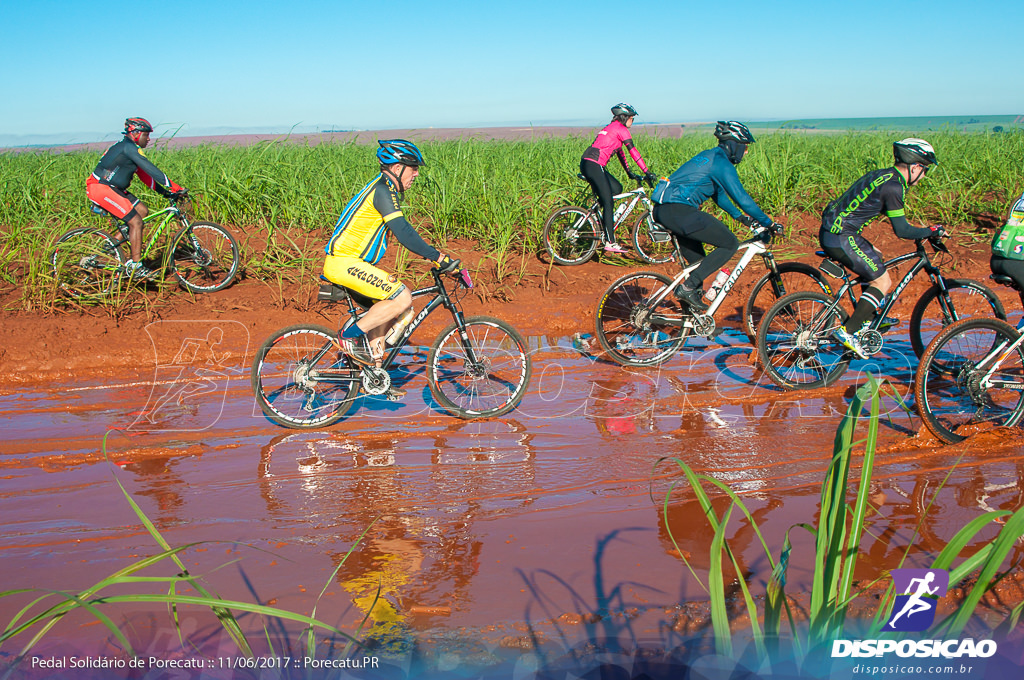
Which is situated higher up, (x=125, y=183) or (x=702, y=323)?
(x=125, y=183)

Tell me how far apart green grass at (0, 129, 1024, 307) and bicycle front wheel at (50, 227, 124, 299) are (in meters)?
0.20

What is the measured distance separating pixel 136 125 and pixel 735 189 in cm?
677

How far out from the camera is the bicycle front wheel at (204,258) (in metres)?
8.31

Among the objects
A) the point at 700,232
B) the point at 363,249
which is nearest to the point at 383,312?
the point at 363,249

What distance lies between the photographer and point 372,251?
17.0 ft

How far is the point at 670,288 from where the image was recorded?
6.36 meters

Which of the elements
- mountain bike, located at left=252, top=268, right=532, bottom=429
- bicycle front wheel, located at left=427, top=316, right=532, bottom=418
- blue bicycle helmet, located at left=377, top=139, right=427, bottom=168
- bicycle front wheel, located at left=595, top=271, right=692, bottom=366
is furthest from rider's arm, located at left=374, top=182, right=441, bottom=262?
bicycle front wheel, located at left=595, top=271, right=692, bottom=366

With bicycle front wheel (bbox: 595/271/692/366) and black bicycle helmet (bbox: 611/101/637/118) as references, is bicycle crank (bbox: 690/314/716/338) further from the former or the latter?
black bicycle helmet (bbox: 611/101/637/118)

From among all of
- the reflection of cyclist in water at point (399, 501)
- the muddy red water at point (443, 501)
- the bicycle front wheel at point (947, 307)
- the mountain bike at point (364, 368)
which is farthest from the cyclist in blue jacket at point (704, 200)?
the reflection of cyclist in water at point (399, 501)

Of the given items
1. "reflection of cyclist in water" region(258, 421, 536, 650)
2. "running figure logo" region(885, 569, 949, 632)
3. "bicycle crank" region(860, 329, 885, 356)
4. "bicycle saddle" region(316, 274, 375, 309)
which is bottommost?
"reflection of cyclist in water" region(258, 421, 536, 650)

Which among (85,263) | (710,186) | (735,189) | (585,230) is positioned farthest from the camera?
(585,230)

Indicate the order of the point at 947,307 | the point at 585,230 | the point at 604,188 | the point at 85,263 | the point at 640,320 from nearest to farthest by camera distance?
the point at 947,307 → the point at 640,320 → the point at 85,263 → the point at 604,188 → the point at 585,230

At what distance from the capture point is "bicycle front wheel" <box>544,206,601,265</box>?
31.4ft

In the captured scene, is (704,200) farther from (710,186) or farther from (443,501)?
(443,501)
